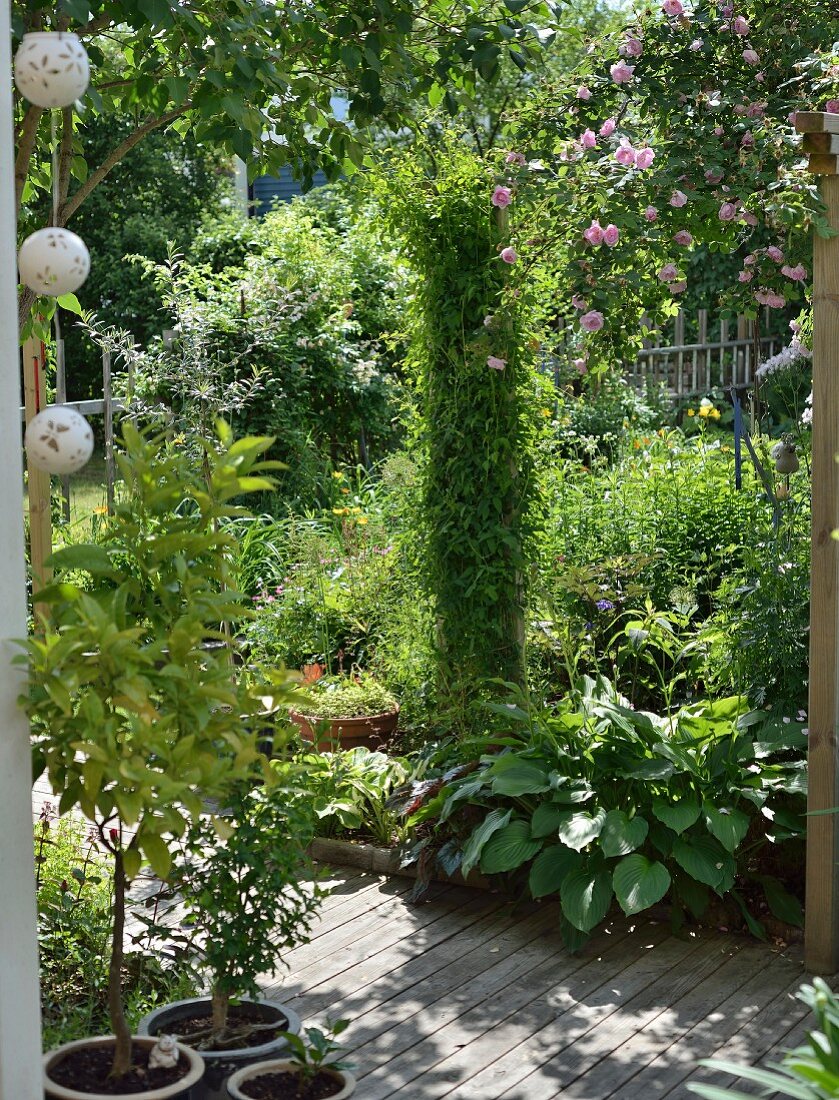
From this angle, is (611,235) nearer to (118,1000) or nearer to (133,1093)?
(118,1000)

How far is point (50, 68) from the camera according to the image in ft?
6.81

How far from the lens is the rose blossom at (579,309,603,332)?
4.51 m

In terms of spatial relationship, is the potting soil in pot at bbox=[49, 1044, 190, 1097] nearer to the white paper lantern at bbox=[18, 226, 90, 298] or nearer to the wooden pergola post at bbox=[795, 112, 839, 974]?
the white paper lantern at bbox=[18, 226, 90, 298]

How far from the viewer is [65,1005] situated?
3.08 metres

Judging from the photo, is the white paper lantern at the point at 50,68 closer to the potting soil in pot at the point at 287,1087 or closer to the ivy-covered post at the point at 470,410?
the potting soil in pot at the point at 287,1087

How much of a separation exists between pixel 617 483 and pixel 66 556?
13.8ft

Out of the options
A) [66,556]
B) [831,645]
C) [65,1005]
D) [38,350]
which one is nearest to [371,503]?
[38,350]

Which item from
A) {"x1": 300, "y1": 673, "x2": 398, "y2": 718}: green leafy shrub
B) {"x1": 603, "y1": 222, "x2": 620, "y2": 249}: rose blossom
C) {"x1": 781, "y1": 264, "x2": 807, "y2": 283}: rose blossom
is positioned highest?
{"x1": 603, "y1": 222, "x2": 620, "y2": 249}: rose blossom

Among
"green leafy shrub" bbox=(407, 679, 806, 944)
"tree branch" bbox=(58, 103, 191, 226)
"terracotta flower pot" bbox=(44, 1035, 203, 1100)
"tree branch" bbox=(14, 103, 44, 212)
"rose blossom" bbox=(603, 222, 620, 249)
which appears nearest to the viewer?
"terracotta flower pot" bbox=(44, 1035, 203, 1100)

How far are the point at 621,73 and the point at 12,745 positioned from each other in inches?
138

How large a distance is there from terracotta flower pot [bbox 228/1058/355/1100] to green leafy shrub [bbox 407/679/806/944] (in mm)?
1331

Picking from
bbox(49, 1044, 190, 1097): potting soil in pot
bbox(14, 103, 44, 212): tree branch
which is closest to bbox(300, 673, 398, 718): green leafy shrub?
bbox(14, 103, 44, 212): tree branch

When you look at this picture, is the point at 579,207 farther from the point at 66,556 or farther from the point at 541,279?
the point at 66,556

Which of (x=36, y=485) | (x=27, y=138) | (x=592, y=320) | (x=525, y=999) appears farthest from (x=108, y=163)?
(x=525, y=999)
